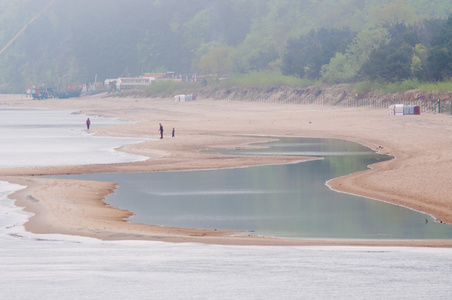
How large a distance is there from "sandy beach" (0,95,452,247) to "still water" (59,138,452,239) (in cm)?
107

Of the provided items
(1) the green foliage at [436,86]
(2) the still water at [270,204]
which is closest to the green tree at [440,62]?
(1) the green foliage at [436,86]

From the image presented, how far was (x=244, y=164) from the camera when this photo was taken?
45875 millimetres

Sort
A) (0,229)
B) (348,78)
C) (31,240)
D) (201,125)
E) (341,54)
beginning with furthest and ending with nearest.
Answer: (341,54), (348,78), (201,125), (0,229), (31,240)

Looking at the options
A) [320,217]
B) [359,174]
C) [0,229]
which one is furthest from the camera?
[359,174]

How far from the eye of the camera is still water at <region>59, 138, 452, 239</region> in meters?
25.3

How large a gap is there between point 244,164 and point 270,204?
48.9 feet

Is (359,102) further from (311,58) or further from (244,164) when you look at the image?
(244,164)

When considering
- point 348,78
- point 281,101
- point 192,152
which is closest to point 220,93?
point 281,101

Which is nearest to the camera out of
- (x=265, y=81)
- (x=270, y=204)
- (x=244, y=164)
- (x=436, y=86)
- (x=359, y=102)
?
(x=270, y=204)

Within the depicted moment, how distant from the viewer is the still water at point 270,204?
25.3 m

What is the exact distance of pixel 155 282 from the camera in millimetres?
17094

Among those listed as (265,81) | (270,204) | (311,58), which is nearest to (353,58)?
(311,58)

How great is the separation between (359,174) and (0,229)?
66.5 ft

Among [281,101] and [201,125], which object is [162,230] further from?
[281,101]
